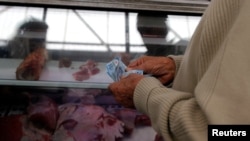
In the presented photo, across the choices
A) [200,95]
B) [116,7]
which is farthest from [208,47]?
[116,7]

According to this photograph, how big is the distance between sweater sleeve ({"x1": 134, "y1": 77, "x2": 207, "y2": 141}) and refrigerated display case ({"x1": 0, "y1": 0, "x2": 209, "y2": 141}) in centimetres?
51

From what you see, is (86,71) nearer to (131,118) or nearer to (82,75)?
(82,75)

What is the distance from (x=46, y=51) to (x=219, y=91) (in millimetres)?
967

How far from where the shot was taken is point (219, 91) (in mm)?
522

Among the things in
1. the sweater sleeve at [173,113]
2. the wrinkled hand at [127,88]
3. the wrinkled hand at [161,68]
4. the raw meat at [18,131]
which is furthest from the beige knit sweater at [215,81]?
the raw meat at [18,131]

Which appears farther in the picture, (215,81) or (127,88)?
(127,88)

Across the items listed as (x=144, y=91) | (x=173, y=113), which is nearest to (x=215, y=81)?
(x=173, y=113)

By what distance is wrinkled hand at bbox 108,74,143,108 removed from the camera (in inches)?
34.0

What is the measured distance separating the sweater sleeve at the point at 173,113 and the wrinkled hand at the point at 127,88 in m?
0.09

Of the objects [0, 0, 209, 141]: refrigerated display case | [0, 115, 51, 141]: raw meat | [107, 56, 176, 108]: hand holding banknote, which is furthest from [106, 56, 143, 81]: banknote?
[0, 115, 51, 141]: raw meat

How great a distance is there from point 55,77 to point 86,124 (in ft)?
0.85

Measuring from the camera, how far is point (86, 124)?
121 centimetres

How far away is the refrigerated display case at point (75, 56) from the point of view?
119 centimetres

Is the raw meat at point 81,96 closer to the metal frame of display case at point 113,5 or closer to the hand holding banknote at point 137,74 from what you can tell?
the metal frame of display case at point 113,5
